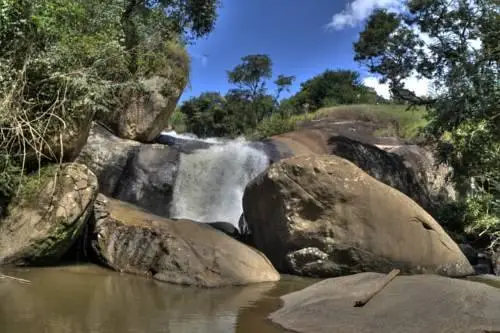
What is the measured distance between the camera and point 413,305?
6.19 meters

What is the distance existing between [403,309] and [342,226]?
16.0 ft

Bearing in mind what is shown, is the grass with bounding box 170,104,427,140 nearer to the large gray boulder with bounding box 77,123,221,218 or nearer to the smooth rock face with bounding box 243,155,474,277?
the large gray boulder with bounding box 77,123,221,218

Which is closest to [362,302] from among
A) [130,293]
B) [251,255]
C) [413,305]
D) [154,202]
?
[413,305]

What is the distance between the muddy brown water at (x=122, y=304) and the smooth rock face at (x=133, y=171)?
603 cm

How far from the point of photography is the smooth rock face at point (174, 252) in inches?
372

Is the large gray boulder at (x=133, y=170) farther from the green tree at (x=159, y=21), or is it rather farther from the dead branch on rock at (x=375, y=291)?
the dead branch on rock at (x=375, y=291)

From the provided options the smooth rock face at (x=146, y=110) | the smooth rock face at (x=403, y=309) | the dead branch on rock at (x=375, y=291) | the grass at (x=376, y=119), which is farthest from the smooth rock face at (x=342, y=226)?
the grass at (x=376, y=119)

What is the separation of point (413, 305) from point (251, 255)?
454 cm

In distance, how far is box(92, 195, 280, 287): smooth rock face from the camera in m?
9.46

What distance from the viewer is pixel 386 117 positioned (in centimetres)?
2928

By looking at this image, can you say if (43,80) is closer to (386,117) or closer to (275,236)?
(275,236)

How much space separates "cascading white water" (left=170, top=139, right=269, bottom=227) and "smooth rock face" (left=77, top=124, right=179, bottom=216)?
14.3 inches

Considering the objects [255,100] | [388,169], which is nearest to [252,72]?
[255,100]

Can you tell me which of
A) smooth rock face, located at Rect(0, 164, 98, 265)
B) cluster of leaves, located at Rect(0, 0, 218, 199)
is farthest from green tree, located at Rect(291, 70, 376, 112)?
smooth rock face, located at Rect(0, 164, 98, 265)
